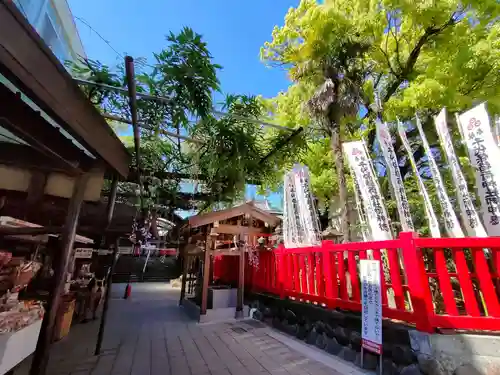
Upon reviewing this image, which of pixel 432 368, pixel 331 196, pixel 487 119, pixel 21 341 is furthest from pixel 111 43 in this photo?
pixel 331 196

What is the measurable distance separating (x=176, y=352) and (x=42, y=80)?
17.6ft

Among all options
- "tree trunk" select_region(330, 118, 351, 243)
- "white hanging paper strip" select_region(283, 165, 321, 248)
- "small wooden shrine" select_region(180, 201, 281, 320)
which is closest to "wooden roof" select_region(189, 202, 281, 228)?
"small wooden shrine" select_region(180, 201, 281, 320)

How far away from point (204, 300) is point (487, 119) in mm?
8551

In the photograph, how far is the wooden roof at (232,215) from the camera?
806cm

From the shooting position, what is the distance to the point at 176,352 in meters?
5.11

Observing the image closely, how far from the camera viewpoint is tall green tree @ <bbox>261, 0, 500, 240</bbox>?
877 centimetres

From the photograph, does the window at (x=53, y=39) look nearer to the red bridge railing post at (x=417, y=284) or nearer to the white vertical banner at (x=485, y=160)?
the red bridge railing post at (x=417, y=284)

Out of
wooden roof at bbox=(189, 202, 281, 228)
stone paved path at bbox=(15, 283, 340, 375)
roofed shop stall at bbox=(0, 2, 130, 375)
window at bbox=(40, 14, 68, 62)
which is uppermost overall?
window at bbox=(40, 14, 68, 62)

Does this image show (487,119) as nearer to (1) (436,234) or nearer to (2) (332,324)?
(1) (436,234)

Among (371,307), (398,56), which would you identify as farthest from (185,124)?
(398,56)

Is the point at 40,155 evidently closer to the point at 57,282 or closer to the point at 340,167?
the point at 57,282

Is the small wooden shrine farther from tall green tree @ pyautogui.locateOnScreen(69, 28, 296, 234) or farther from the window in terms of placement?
the window

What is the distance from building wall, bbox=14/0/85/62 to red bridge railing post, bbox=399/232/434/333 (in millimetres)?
6766

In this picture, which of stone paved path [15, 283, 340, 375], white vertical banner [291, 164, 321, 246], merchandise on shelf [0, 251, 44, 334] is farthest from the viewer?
white vertical banner [291, 164, 321, 246]
